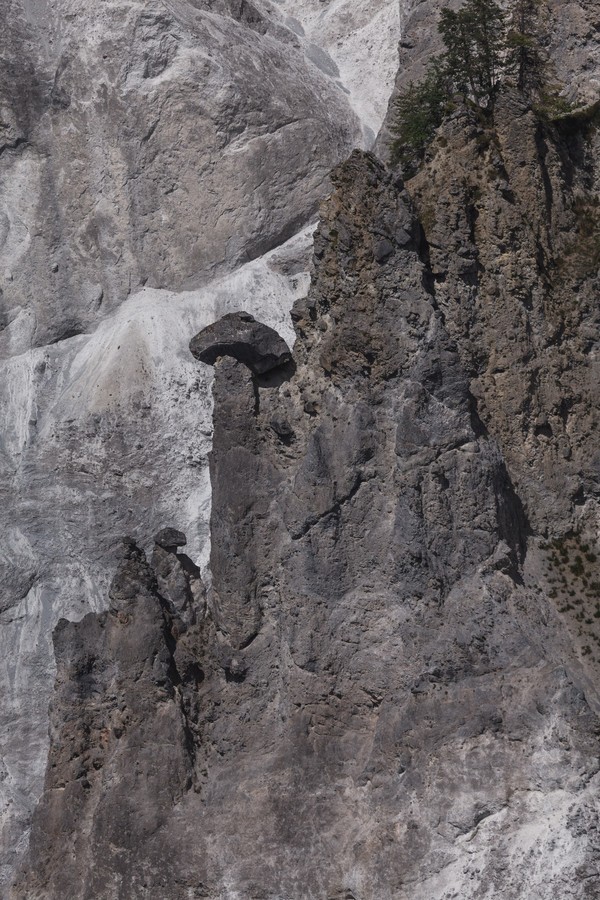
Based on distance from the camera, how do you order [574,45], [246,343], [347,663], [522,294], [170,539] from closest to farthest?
[347,663] → [522,294] → [246,343] → [170,539] → [574,45]

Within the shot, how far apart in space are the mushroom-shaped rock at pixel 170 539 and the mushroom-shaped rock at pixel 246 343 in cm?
466

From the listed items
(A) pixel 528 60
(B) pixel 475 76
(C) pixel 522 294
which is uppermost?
(A) pixel 528 60

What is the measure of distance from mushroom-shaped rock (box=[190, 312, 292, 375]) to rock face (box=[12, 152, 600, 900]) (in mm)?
289

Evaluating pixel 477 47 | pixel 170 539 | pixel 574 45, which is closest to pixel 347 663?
pixel 170 539

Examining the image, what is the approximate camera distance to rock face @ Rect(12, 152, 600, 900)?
89.7ft

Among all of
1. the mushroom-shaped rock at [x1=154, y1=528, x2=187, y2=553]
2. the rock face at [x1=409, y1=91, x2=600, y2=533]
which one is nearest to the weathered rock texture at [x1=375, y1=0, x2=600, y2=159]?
the rock face at [x1=409, y1=91, x2=600, y2=533]

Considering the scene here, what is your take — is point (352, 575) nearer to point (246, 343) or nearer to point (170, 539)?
point (170, 539)

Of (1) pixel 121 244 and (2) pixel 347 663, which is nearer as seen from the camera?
(2) pixel 347 663

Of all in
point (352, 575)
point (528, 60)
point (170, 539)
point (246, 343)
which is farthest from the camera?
point (528, 60)

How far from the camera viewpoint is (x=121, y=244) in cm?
3975

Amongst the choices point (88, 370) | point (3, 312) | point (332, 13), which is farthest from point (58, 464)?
point (332, 13)

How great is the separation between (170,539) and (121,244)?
10.9 metres

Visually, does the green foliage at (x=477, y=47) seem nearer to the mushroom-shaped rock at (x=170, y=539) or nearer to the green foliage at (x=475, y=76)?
the green foliage at (x=475, y=76)

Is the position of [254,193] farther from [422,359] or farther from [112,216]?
[422,359]
